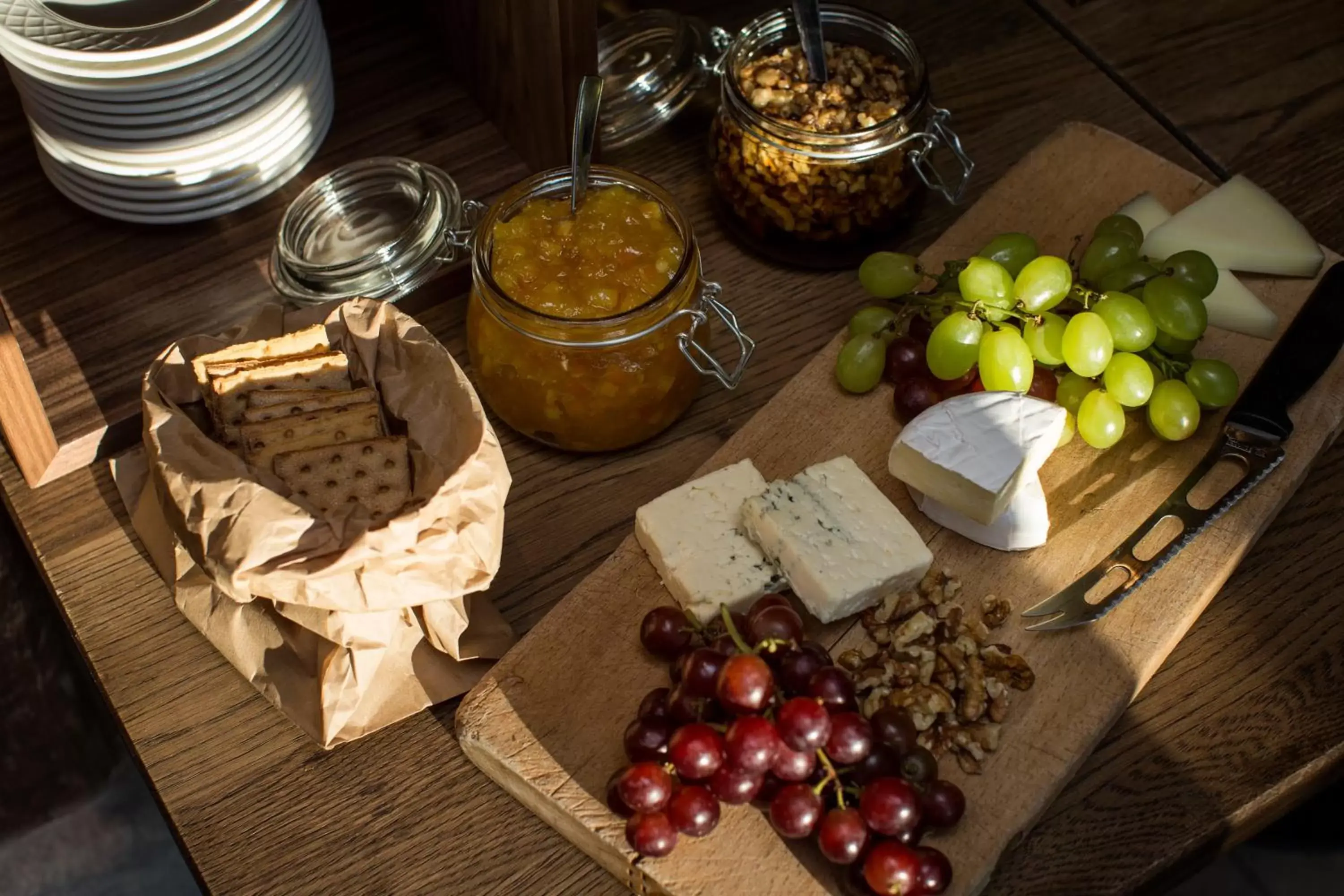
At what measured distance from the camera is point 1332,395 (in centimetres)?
113

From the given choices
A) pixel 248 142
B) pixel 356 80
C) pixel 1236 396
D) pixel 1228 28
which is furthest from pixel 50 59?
pixel 1228 28

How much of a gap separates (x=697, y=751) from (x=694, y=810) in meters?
0.04

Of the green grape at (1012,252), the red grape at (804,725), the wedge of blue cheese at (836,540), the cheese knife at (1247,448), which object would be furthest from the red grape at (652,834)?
the green grape at (1012,252)

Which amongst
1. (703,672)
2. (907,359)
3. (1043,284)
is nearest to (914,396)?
(907,359)

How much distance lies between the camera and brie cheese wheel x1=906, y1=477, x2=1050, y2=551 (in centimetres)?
104

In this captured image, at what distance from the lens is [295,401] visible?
100 cm

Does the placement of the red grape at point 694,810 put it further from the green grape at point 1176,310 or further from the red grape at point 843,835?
the green grape at point 1176,310

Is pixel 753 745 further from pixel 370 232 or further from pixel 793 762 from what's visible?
pixel 370 232

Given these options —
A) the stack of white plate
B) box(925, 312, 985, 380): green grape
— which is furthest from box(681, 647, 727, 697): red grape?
the stack of white plate

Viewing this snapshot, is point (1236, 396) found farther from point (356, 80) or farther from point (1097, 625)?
point (356, 80)

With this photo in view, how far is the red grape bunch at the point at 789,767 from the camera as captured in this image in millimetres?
859

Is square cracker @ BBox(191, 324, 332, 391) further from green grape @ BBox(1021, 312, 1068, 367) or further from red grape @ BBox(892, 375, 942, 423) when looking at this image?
green grape @ BBox(1021, 312, 1068, 367)

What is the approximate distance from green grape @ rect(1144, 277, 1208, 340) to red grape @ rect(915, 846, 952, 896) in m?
0.48

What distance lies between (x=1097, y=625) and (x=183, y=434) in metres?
0.72
